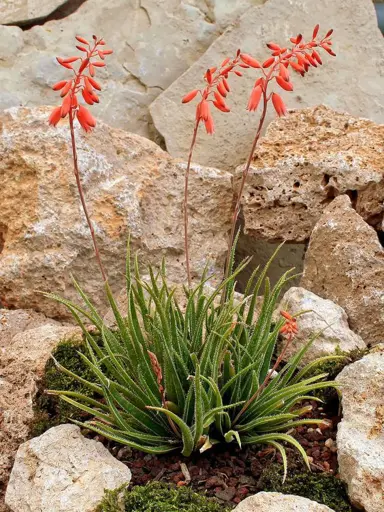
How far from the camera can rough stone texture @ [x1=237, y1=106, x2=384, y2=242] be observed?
347 cm

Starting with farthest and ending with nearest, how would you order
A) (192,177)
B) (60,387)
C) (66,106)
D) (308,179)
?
(192,177), (308,179), (60,387), (66,106)

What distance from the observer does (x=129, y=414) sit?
2.49 m

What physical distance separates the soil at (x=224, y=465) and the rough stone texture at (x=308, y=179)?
1.21m

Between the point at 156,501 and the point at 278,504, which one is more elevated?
the point at 278,504

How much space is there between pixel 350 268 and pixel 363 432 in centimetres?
91

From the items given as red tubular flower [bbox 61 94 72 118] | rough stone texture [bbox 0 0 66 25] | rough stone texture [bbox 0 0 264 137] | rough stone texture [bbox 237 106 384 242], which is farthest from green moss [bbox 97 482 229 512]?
rough stone texture [bbox 0 0 66 25]

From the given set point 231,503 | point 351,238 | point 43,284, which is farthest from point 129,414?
point 351,238

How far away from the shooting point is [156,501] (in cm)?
223

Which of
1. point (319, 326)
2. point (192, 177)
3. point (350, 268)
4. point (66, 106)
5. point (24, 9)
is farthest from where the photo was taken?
point (24, 9)

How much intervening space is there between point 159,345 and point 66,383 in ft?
1.40

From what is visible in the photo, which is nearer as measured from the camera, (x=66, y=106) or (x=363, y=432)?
(x=66, y=106)

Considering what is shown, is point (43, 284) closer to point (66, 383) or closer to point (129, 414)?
point (66, 383)

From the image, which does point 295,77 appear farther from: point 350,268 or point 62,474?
point 62,474

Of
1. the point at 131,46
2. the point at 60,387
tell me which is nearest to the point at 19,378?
the point at 60,387
